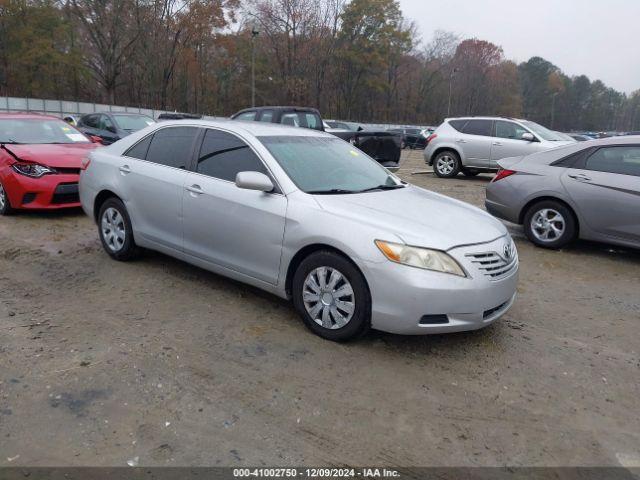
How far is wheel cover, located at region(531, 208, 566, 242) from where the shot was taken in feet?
21.4

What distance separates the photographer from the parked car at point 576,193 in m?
5.98

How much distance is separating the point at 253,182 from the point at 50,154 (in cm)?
485

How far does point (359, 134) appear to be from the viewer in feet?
35.9

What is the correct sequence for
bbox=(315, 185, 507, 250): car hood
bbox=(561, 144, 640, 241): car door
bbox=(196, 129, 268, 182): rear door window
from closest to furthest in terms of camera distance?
bbox=(315, 185, 507, 250): car hood
bbox=(196, 129, 268, 182): rear door window
bbox=(561, 144, 640, 241): car door

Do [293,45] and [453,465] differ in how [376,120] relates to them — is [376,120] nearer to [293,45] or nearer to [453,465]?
[293,45]

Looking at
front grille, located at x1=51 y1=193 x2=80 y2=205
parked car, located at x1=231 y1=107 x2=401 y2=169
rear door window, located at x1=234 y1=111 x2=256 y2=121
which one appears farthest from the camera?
rear door window, located at x1=234 y1=111 x2=256 y2=121

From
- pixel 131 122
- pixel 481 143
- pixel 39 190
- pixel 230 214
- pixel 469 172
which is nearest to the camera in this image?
pixel 230 214

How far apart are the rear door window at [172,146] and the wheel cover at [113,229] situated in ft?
2.46

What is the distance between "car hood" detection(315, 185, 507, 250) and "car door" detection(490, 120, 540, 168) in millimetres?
9224

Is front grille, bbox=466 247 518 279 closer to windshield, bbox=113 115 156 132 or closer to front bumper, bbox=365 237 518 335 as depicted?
front bumper, bbox=365 237 518 335

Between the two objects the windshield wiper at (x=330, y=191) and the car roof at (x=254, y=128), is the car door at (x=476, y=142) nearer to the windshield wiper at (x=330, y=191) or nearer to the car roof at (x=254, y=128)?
the car roof at (x=254, y=128)

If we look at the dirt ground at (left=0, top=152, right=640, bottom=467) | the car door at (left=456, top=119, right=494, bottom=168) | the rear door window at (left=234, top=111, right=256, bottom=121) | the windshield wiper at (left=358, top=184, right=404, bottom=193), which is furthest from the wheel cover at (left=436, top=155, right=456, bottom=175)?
the windshield wiper at (left=358, top=184, right=404, bottom=193)

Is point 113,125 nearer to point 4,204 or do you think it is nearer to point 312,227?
point 4,204

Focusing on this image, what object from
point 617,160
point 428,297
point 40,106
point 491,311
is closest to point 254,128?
point 428,297
